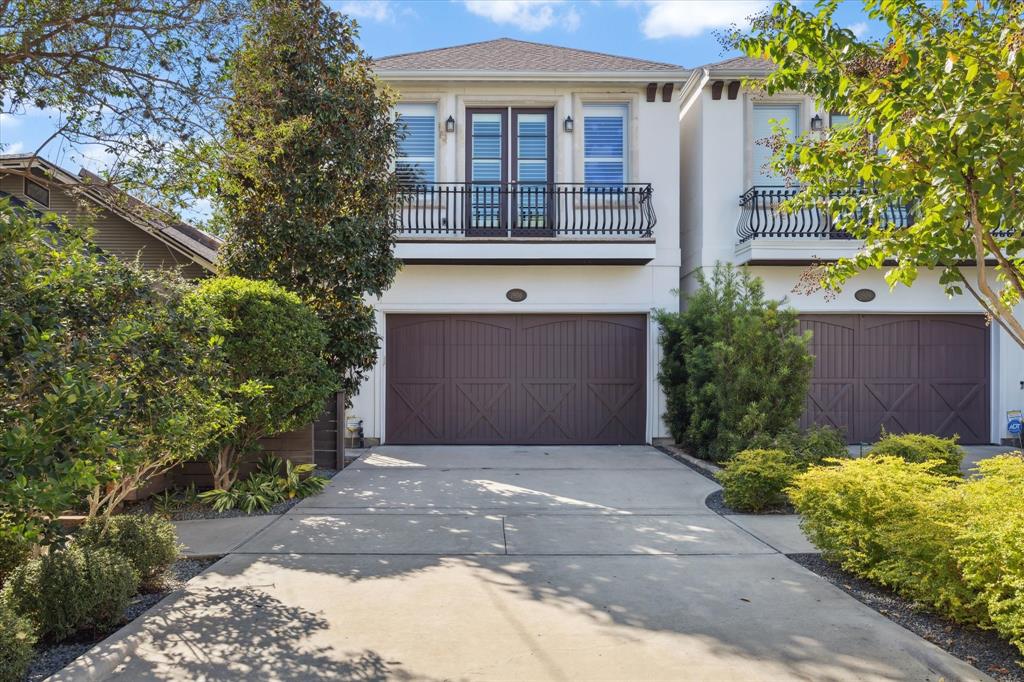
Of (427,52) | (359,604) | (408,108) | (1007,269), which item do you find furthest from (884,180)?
(427,52)

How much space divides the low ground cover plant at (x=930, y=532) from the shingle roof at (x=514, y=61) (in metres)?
8.97

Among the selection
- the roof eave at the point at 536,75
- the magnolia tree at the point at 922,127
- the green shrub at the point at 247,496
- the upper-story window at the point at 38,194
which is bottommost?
the green shrub at the point at 247,496

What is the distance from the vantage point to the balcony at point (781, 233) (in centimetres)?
1189

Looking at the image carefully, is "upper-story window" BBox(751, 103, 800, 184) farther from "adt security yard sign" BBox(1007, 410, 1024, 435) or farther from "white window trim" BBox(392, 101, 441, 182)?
"adt security yard sign" BBox(1007, 410, 1024, 435)

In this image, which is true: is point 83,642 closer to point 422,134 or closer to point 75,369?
point 75,369

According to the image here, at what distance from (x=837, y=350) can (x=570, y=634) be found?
10.1 metres

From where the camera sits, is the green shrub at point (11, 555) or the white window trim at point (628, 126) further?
the white window trim at point (628, 126)

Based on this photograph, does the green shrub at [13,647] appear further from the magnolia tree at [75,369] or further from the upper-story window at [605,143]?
the upper-story window at [605,143]

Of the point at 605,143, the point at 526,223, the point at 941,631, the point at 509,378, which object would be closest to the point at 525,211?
the point at 526,223

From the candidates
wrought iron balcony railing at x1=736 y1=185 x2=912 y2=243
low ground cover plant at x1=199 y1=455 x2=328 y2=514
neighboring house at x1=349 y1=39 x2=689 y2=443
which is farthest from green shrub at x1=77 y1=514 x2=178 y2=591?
wrought iron balcony railing at x1=736 y1=185 x2=912 y2=243

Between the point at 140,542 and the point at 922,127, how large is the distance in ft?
17.7

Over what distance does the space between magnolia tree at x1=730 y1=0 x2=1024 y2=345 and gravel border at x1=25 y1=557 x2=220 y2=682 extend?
521cm

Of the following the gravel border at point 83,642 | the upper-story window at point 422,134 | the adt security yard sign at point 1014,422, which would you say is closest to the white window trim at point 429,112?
the upper-story window at point 422,134

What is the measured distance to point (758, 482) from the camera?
7273 millimetres
